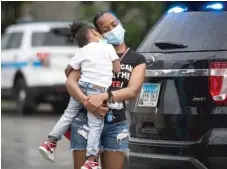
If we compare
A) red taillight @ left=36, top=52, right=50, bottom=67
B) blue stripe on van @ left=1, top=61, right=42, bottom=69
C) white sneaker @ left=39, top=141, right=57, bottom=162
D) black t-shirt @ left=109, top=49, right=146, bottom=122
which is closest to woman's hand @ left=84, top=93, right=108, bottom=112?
black t-shirt @ left=109, top=49, right=146, bottom=122

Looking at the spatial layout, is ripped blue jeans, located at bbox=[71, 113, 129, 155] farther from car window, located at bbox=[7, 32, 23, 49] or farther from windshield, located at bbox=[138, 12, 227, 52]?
car window, located at bbox=[7, 32, 23, 49]

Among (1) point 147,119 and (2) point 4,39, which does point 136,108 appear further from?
(2) point 4,39

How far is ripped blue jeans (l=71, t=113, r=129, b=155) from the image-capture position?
511 cm

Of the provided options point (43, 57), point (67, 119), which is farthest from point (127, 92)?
point (43, 57)

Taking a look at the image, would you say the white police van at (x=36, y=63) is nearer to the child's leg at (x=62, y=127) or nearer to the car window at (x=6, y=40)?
the car window at (x=6, y=40)

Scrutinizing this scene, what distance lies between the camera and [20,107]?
16.5 metres

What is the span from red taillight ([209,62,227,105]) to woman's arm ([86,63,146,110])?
69cm

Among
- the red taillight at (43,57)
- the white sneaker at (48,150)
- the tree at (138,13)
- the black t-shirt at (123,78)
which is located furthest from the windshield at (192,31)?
the tree at (138,13)

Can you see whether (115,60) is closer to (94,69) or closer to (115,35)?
(94,69)

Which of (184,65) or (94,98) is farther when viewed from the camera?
(184,65)

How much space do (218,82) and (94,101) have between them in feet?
3.81

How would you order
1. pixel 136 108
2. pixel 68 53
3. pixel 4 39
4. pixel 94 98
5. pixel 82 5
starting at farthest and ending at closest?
pixel 82 5 < pixel 4 39 < pixel 68 53 < pixel 136 108 < pixel 94 98

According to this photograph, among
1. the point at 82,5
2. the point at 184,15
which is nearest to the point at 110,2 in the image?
the point at 82,5

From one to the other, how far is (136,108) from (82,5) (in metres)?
17.0
